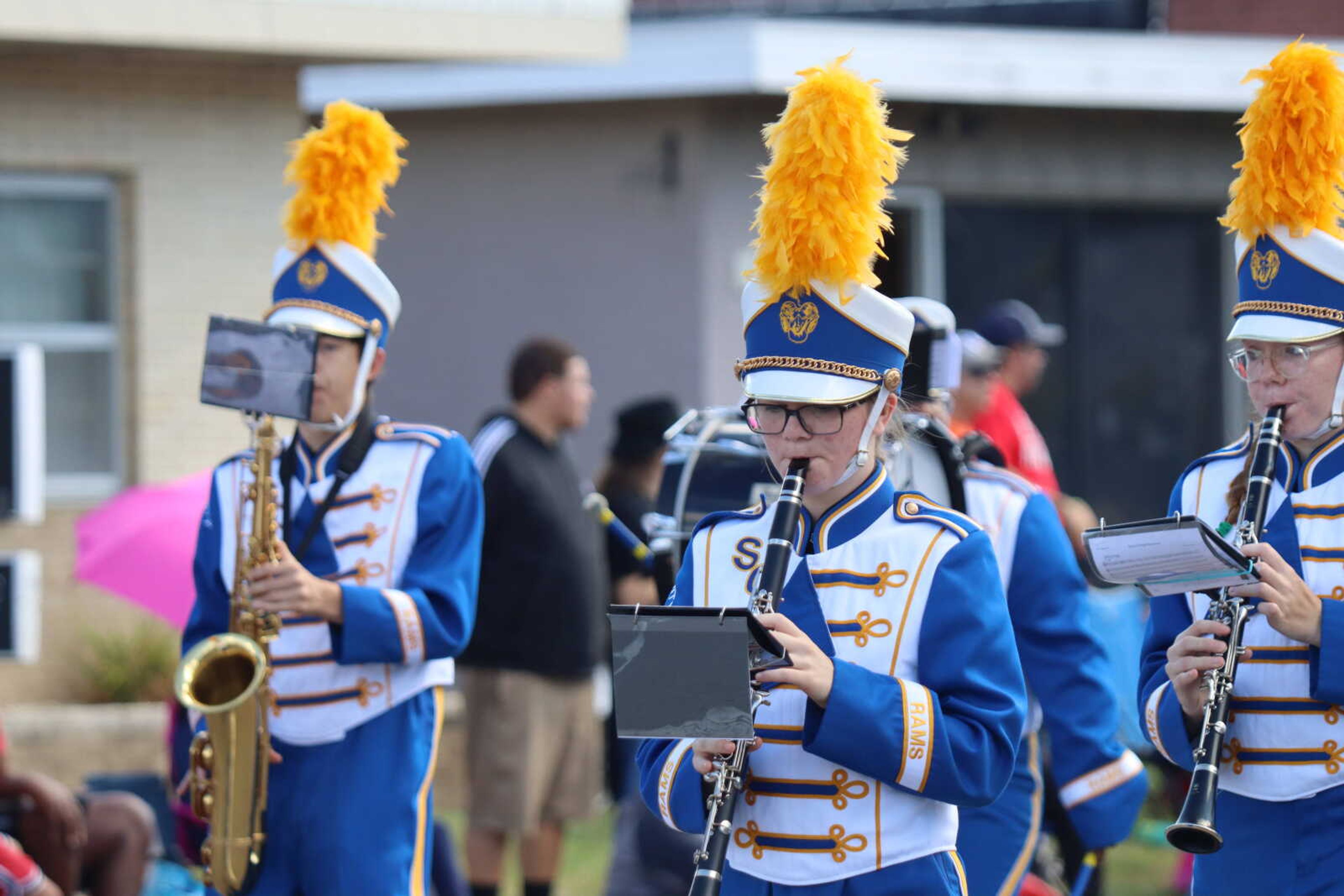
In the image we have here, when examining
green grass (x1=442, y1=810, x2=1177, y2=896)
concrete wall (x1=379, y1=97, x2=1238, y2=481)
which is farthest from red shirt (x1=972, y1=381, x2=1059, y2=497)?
concrete wall (x1=379, y1=97, x2=1238, y2=481)

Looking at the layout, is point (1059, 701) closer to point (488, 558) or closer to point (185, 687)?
point (185, 687)

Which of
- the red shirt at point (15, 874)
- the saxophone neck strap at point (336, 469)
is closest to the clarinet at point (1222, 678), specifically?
the saxophone neck strap at point (336, 469)

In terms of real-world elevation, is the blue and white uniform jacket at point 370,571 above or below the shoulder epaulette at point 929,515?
below

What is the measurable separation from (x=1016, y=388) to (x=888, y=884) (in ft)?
20.1

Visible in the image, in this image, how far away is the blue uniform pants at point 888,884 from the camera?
3.22 m

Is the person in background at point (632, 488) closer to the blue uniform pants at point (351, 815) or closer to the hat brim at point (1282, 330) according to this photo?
the blue uniform pants at point (351, 815)

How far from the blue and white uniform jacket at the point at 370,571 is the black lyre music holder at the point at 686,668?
1.45m

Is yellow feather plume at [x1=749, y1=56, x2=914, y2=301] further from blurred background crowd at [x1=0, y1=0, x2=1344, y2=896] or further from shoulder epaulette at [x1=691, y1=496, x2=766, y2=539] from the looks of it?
blurred background crowd at [x1=0, y1=0, x2=1344, y2=896]

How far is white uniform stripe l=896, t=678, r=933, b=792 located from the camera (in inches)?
124

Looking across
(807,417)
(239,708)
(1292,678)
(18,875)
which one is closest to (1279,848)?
(1292,678)

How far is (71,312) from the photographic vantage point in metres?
9.52

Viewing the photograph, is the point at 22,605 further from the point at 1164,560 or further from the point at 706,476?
the point at 1164,560

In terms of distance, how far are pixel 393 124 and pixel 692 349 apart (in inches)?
93.9

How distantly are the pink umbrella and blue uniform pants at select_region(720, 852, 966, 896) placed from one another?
11.7ft
